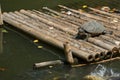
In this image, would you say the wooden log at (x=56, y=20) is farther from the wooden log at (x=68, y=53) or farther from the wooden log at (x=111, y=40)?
the wooden log at (x=68, y=53)

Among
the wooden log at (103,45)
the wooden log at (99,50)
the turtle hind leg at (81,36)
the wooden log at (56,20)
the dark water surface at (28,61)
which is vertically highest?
the wooden log at (56,20)

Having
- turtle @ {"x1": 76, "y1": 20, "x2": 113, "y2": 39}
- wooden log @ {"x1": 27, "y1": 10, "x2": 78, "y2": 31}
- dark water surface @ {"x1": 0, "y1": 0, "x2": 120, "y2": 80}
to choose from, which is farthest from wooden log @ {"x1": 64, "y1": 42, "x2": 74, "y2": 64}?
wooden log @ {"x1": 27, "y1": 10, "x2": 78, "y2": 31}

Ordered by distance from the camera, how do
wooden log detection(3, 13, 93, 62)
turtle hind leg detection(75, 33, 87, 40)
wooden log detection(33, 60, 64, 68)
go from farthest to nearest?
1. turtle hind leg detection(75, 33, 87, 40)
2. wooden log detection(3, 13, 93, 62)
3. wooden log detection(33, 60, 64, 68)

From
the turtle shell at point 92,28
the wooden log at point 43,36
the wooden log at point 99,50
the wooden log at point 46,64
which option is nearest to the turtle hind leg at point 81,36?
the turtle shell at point 92,28

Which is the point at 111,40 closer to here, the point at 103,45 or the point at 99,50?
the point at 103,45

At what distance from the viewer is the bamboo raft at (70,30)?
10.4 meters

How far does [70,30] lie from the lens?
40.2ft

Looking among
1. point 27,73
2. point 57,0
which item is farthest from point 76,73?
point 57,0

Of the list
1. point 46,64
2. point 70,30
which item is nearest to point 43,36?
point 70,30

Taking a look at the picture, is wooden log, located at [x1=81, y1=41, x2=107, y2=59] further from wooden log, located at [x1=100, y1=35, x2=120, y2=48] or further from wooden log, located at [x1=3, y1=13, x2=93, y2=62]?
wooden log, located at [x1=100, y1=35, x2=120, y2=48]

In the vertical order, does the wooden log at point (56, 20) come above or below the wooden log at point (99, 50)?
above

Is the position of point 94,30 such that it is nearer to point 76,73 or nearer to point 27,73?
point 76,73

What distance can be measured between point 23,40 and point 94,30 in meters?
2.44

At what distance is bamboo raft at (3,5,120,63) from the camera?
10383mm
